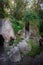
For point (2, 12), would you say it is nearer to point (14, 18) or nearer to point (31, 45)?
point (14, 18)

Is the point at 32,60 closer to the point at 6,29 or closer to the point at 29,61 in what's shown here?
the point at 29,61

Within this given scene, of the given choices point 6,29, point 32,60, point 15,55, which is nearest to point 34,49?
point 15,55

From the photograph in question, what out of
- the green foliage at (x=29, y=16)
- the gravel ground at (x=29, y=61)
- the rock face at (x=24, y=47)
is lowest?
the gravel ground at (x=29, y=61)

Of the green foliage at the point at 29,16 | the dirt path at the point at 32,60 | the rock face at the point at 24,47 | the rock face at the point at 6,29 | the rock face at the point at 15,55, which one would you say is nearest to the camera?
the dirt path at the point at 32,60

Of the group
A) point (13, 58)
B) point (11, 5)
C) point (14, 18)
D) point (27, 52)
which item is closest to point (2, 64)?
point (13, 58)

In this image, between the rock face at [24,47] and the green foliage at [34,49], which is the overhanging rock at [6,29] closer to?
the green foliage at [34,49]

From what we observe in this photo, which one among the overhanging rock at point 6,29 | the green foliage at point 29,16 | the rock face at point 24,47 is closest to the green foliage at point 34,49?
the rock face at point 24,47

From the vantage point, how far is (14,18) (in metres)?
21.1

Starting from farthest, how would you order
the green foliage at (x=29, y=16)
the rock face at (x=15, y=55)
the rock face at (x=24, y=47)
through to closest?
the green foliage at (x=29, y=16) → the rock face at (x=24, y=47) → the rock face at (x=15, y=55)

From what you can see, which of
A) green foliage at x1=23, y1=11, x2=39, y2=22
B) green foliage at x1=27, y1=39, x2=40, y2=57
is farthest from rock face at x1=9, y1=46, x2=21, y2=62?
green foliage at x1=23, y1=11, x2=39, y2=22

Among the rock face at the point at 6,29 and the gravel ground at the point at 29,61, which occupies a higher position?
the rock face at the point at 6,29

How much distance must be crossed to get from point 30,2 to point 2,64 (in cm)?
884

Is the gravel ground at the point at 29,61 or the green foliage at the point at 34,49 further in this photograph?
the green foliage at the point at 34,49

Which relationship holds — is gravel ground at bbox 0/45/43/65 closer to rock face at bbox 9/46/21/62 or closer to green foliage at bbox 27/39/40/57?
rock face at bbox 9/46/21/62
